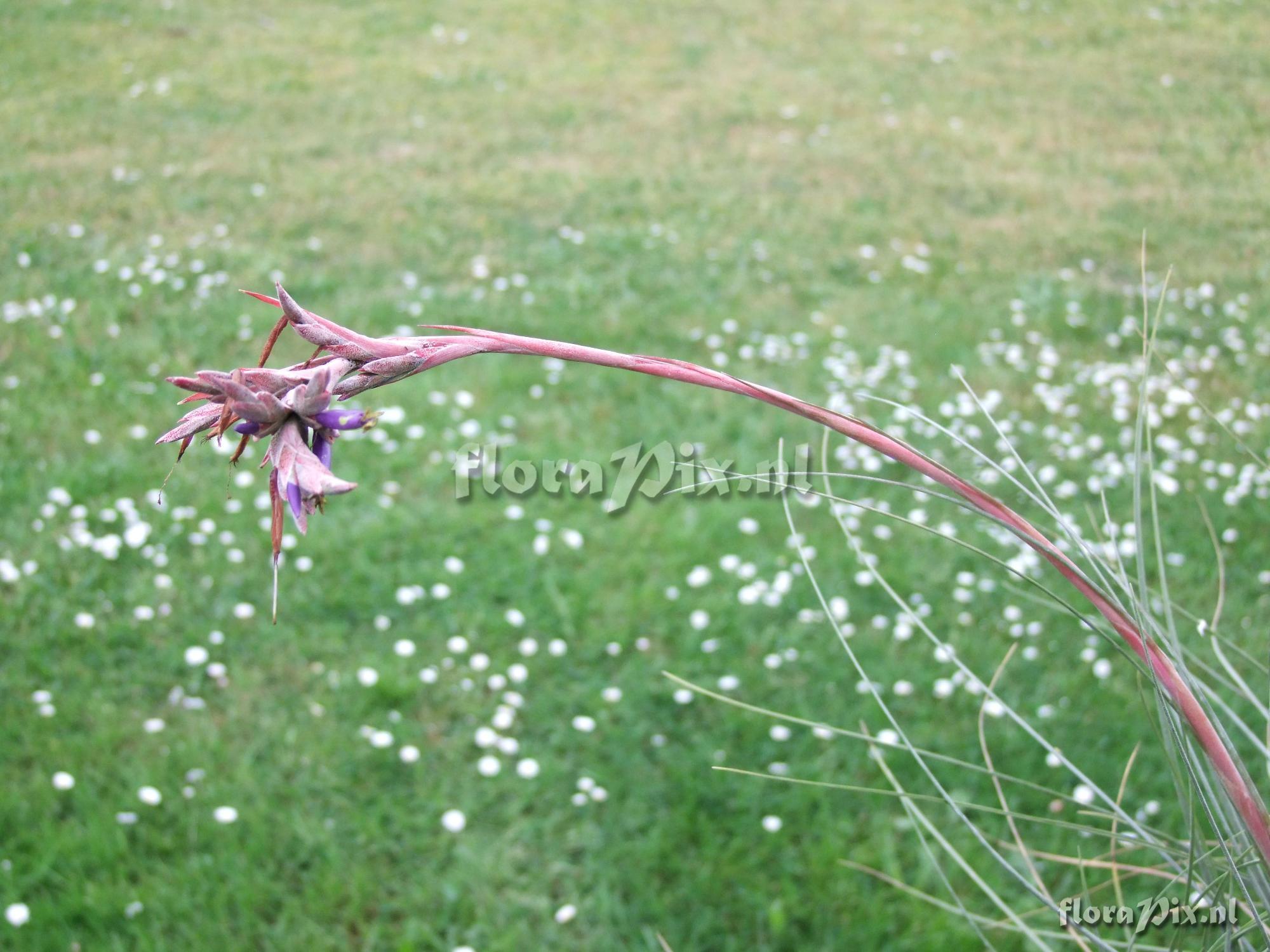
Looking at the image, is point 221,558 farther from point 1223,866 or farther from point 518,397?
point 1223,866

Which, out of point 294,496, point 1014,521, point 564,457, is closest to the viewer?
point 294,496

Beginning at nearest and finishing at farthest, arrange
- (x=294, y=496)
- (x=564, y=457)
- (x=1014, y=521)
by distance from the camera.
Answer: (x=294, y=496)
(x=1014, y=521)
(x=564, y=457)

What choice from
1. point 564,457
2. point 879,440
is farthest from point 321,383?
point 564,457

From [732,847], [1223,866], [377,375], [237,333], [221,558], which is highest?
[377,375]

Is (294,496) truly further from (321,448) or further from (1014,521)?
(1014,521)

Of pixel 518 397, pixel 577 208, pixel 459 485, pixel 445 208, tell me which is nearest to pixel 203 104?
pixel 445 208

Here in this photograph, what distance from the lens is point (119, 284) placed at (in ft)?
13.4

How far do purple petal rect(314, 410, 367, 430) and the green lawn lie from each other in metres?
0.10

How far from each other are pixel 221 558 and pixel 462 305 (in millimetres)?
1547

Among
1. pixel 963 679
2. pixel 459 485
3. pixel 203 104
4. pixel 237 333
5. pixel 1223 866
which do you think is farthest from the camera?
pixel 203 104

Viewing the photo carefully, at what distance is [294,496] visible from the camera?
51 cm

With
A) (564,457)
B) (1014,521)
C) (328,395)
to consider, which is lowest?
(564,457)

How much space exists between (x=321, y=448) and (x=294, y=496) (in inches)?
2.3

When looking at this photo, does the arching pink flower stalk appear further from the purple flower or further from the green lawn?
the green lawn
